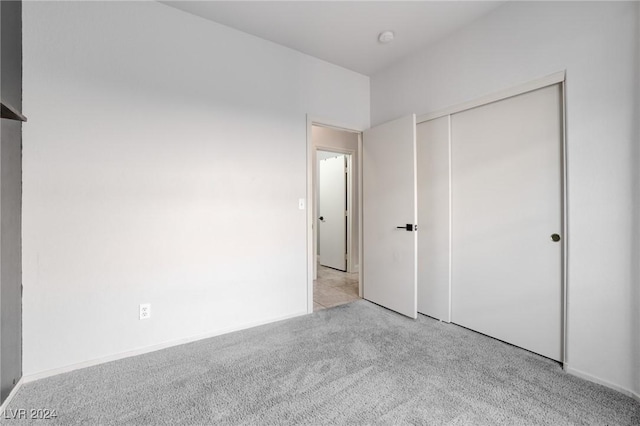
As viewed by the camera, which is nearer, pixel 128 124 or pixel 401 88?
pixel 128 124

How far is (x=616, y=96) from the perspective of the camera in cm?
167

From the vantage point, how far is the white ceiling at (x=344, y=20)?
7.32 feet

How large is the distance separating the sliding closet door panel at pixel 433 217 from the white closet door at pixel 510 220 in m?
0.08

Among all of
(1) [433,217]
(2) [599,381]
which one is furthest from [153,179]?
(2) [599,381]

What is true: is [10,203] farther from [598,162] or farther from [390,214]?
[598,162]

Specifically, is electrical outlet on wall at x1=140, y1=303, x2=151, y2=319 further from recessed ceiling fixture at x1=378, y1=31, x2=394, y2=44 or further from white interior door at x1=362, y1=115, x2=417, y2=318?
recessed ceiling fixture at x1=378, y1=31, x2=394, y2=44

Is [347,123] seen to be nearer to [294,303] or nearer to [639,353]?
[294,303]

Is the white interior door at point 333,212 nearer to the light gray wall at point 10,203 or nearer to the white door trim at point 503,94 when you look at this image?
the white door trim at point 503,94

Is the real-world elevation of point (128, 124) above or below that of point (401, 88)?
below

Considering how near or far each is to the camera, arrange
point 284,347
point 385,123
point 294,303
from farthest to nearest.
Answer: point 385,123
point 294,303
point 284,347

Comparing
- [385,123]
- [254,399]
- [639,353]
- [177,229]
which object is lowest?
[254,399]

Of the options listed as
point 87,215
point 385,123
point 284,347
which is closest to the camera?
point 87,215

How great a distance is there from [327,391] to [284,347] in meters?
0.64

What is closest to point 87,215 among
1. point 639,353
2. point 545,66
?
point 545,66
